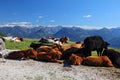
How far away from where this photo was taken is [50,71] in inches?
834

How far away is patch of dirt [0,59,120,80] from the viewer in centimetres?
1958

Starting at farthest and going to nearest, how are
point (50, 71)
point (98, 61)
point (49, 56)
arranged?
point (49, 56)
point (98, 61)
point (50, 71)

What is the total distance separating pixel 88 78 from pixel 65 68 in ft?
10.4

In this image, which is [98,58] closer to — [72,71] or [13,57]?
[72,71]

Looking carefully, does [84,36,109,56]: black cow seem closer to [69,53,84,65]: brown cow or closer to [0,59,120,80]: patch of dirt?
[69,53,84,65]: brown cow

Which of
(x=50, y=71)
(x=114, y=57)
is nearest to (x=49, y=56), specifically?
(x=50, y=71)

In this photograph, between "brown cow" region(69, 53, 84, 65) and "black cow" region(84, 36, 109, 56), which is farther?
"black cow" region(84, 36, 109, 56)

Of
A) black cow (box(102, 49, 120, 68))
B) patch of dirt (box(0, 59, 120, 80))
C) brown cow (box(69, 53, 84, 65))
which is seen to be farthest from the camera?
black cow (box(102, 49, 120, 68))

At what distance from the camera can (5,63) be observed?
77.6ft

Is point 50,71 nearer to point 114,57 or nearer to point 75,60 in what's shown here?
point 75,60

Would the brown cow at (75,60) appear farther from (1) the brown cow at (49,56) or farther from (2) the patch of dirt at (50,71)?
(1) the brown cow at (49,56)

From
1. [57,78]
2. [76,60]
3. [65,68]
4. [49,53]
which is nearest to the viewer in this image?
[57,78]

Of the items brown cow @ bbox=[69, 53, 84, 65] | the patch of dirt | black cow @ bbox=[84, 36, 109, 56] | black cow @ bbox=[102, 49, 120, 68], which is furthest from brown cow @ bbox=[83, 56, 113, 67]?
black cow @ bbox=[84, 36, 109, 56]

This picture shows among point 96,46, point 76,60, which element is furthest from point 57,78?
point 96,46
